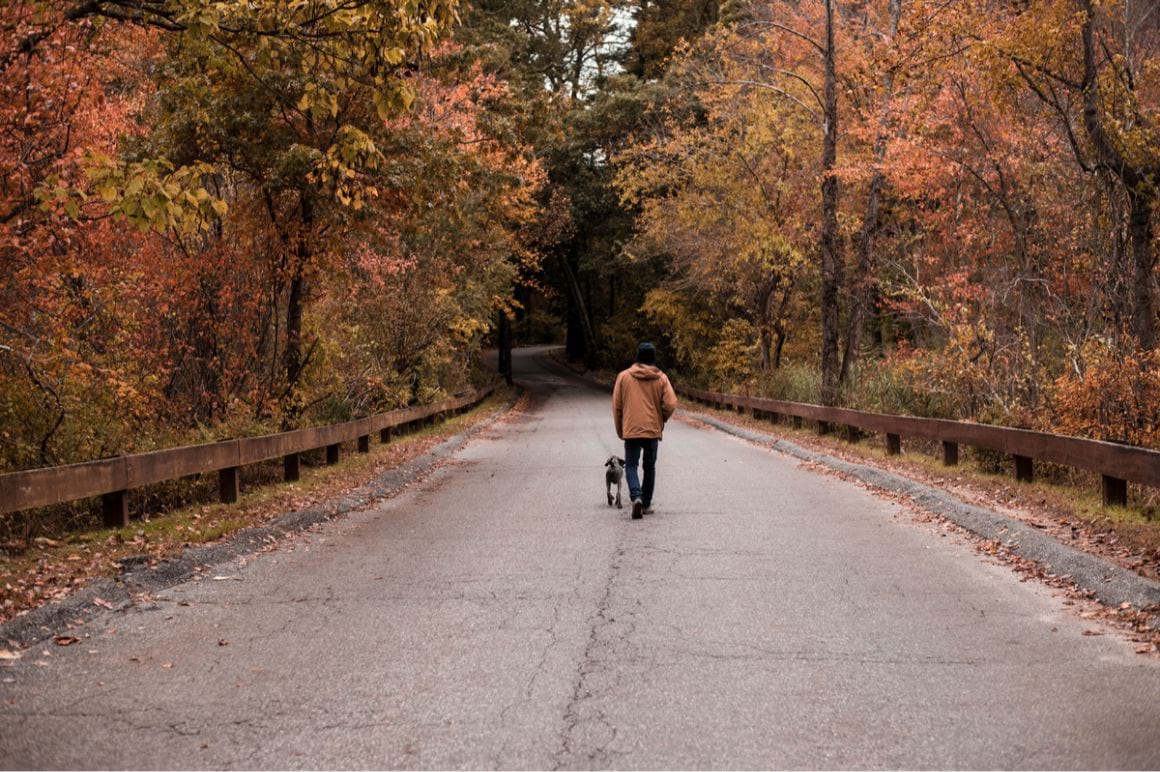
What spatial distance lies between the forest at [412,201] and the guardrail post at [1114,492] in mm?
1291

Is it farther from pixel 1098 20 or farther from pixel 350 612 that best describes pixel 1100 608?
pixel 1098 20

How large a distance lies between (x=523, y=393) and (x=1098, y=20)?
39.2 metres

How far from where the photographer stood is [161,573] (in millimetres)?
8391

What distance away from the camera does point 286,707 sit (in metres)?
5.17

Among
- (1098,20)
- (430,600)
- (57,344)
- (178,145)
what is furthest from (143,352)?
(1098,20)

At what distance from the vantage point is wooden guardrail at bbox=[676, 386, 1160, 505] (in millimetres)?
10100

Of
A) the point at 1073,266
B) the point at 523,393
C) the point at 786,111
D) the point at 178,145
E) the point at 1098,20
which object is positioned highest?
the point at 786,111

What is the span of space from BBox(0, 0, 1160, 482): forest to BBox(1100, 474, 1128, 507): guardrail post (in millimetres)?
1291

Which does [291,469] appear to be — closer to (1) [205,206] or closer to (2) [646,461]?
(2) [646,461]

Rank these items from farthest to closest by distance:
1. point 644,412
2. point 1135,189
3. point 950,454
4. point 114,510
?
point 950,454 → point 1135,189 → point 644,412 → point 114,510

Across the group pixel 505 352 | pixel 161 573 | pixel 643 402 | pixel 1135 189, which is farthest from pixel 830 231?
pixel 505 352

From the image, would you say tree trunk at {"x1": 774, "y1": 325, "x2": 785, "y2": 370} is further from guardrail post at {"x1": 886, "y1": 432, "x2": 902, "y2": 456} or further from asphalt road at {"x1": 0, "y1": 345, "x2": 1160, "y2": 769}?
asphalt road at {"x1": 0, "y1": 345, "x2": 1160, "y2": 769}

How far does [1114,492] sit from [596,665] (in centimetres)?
744

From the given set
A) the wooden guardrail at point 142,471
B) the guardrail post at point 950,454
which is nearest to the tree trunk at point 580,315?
the guardrail post at point 950,454
